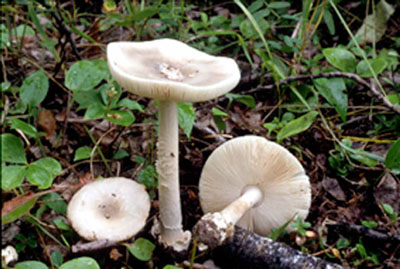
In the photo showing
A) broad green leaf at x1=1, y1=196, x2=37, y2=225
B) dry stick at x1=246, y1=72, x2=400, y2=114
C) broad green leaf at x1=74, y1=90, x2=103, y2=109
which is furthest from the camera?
dry stick at x1=246, y1=72, x2=400, y2=114

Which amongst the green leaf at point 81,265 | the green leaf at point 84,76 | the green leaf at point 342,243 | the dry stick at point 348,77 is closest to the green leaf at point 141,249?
the green leaf at point 81,265

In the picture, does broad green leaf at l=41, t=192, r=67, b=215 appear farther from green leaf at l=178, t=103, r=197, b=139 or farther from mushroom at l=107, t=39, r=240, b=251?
green leaf at l=178, t=103, r=197, b=139

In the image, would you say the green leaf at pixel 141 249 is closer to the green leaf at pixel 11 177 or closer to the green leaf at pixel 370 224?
the green leaf at pixel 11 177

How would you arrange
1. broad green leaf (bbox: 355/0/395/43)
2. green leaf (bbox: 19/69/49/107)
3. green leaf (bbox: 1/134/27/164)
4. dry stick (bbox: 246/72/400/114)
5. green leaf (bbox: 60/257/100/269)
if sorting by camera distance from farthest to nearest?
broad green leaf (bbox: 355/0/395/43) < dry stick (bbox: 246/72/400/114) < green leaf (bbox: 19/69/49/107) < green leaf (bbox: 1/134/27/164) < green leaf (bbox: 60/257/100/269)

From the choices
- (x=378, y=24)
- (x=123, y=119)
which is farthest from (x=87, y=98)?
(x=378, y=24)

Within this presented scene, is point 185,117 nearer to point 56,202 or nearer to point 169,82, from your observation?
point 169,82

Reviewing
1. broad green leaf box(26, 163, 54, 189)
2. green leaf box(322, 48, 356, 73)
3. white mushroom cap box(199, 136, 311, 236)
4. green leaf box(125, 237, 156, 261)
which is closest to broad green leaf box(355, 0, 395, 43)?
green leaf box(322, 48, 356, 73)

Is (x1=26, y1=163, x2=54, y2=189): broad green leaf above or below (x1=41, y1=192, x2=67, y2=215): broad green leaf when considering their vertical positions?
above
